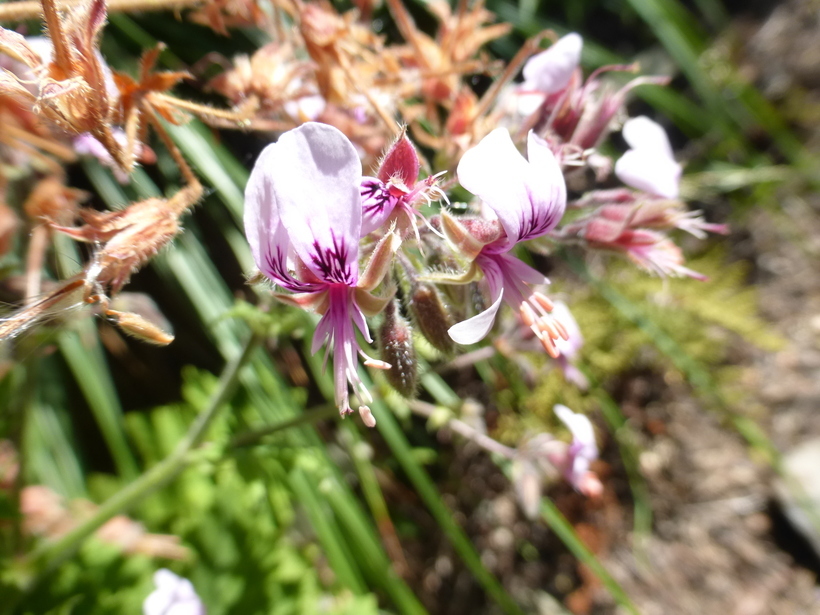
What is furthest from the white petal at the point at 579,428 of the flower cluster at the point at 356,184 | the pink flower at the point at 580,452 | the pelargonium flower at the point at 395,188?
the pelargonium flower at the point at 395,188

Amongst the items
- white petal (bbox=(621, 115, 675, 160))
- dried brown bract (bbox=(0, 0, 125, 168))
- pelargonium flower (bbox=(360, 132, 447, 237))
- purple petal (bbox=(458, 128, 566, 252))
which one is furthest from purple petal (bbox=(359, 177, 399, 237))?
white petal (bbox=(621, 115, 675, 160))

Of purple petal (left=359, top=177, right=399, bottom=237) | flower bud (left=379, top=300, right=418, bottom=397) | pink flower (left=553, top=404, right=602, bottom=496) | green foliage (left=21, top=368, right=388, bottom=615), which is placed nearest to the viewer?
purple petal (left=359, top=177, right=399, bottom=237)

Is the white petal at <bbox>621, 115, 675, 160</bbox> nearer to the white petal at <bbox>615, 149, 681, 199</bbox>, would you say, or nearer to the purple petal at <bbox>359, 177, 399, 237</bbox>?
the white petal at <bbox>615, 149, 681, 199</bbox>

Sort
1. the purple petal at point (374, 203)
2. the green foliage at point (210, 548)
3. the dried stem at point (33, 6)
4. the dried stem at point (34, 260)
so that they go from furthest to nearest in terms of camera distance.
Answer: the green foliage at point (210, 548) → the dried stem at point (34, 260) → the dried stem at point (33, 6) → the purple petal at point (374, 203)

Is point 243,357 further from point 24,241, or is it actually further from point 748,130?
point 748,130

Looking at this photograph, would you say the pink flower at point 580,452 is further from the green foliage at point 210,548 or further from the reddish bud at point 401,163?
the green foliage at point 210,548

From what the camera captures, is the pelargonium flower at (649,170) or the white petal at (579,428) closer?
the pelargonium flower at (649,170)

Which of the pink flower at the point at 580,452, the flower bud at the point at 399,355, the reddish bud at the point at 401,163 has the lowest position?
the pink flower at the point at 580,452
